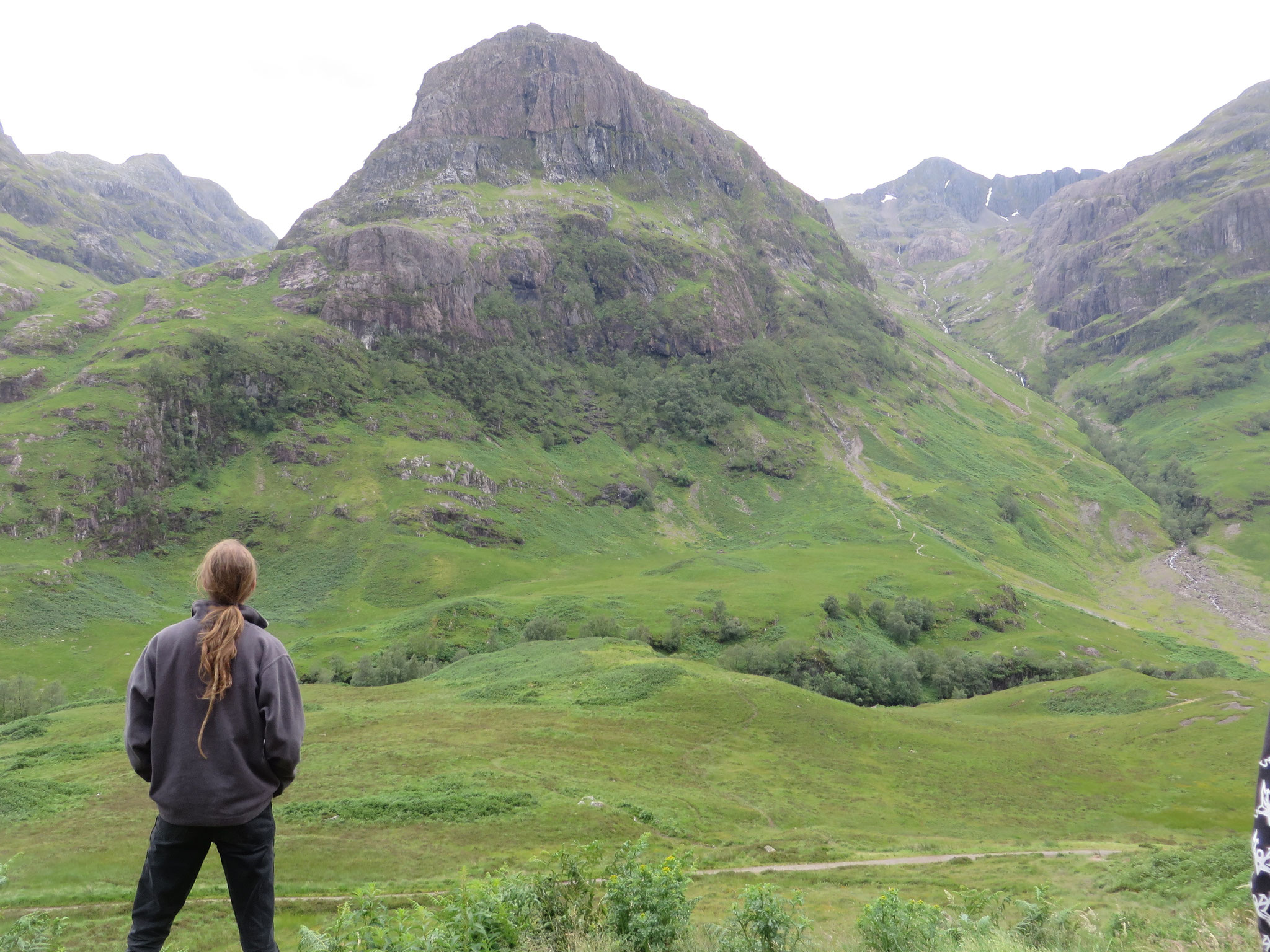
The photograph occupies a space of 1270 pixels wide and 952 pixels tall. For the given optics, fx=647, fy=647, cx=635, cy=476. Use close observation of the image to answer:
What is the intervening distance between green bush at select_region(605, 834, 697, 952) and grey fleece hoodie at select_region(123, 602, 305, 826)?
19.7ft

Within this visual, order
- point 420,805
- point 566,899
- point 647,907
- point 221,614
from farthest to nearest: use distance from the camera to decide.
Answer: point 420,805
point 566,899
point 647,907
point 221,614

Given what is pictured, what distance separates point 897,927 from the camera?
10414mm

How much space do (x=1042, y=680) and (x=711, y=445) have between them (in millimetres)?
109780

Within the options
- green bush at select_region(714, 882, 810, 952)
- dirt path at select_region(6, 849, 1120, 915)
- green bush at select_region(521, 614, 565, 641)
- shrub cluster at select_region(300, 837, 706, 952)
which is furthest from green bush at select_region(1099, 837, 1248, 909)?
green bush at select_region(521, 614, 565, 641)

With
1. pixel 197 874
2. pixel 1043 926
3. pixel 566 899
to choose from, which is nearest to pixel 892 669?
pixel 1043 926

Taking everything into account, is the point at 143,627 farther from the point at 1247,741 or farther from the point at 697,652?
the point at 1247,741

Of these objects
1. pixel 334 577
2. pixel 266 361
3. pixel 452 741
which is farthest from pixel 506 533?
pixel 452 741

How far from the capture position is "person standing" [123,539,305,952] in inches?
253

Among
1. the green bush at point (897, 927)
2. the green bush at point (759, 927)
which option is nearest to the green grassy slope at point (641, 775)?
the green bush at point (759, 927)

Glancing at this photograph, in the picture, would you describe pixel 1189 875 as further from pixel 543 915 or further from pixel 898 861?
pixel 543 915

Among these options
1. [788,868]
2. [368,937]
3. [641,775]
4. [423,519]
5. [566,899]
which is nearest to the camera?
[368,937]

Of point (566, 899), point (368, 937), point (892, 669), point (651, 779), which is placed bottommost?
point (892, 669)

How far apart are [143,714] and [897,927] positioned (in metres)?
11.1

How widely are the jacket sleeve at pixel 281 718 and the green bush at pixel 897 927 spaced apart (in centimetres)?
906
